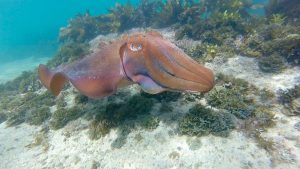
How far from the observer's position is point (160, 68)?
182 inches

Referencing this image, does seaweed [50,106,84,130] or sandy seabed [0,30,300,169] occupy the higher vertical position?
seaweed [50,106,84,130]

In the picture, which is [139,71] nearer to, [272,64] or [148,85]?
[148,85]

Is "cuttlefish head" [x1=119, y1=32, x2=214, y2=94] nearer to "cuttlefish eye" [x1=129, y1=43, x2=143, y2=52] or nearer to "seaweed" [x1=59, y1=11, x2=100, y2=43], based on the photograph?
"cuttlefish eye" [x1=129, y1=43, x2=143, y2=52]

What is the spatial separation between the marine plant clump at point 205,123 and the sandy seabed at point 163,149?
0.17 metres

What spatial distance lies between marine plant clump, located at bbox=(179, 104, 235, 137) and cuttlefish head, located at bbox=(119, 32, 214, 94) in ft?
5.36

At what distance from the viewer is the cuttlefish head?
4.38 metres

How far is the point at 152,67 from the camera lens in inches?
186

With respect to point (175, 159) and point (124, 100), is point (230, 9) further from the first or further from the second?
point (175, 159)

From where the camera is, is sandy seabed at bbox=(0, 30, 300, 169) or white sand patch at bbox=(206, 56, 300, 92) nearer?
sandy seabed at bbox=(0, 30, 300, 169)

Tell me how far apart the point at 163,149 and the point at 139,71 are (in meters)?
2.06

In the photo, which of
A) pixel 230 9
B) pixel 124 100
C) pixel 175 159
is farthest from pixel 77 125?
pixel 230 9

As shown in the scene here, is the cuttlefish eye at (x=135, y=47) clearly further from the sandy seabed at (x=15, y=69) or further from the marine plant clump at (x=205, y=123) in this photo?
the sandy seabed at (x=15, y=69)

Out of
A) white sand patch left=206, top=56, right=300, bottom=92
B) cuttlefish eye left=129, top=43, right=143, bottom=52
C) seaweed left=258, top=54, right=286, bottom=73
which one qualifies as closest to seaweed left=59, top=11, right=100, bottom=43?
white sand patch left=206, top=56, right=300, bottom=92

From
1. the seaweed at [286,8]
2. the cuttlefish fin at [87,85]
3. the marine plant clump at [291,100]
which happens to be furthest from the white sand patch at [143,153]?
the seaweed at [286,8]
